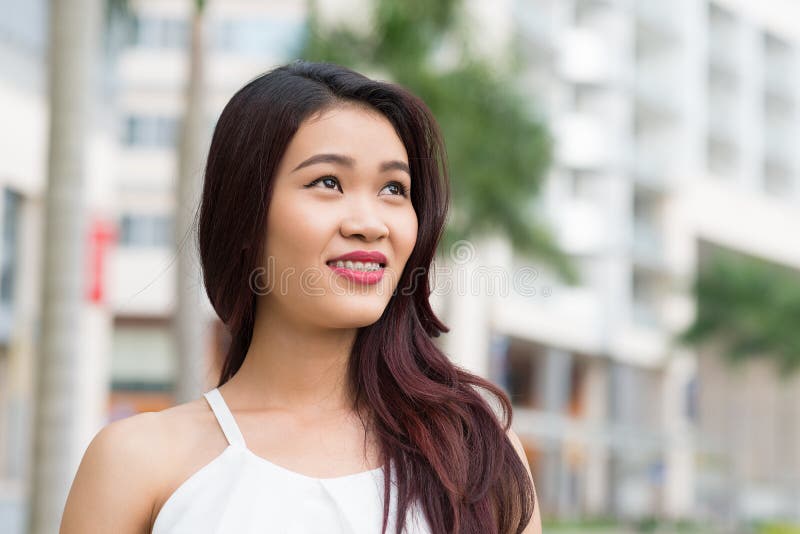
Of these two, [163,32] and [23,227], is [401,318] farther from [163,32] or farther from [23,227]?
[163,32]

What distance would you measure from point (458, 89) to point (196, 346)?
1551 cm

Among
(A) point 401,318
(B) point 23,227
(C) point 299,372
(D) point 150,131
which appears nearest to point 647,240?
(D) point 150,131

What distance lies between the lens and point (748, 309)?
50344mm

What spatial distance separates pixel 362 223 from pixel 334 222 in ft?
0.16

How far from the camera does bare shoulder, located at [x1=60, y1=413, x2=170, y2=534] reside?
2.38 m

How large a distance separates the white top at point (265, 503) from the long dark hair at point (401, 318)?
5 cm

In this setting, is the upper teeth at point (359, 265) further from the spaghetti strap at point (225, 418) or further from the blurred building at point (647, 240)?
the blurred building at point (647, 240)

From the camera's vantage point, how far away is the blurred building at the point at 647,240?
50125 mm

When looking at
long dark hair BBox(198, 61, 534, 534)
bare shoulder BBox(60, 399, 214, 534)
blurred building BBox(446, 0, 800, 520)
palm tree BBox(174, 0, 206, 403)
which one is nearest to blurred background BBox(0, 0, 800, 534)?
palm tree BBox(174, 0, 206, 403)

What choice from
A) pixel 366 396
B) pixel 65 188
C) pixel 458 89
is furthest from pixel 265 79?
pixel 458 89

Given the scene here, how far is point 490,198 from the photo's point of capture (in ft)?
97.5

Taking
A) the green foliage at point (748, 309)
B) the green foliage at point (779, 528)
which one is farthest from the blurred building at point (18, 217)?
the green foliage at point (748, 309)

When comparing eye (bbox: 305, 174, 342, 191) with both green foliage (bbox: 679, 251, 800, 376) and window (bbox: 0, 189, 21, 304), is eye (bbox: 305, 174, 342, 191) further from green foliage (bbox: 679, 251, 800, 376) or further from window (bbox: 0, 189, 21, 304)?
green foliage (bbox: 679, 251, 800, 376)

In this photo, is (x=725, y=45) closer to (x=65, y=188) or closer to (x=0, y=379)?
(x=0, y=379)
